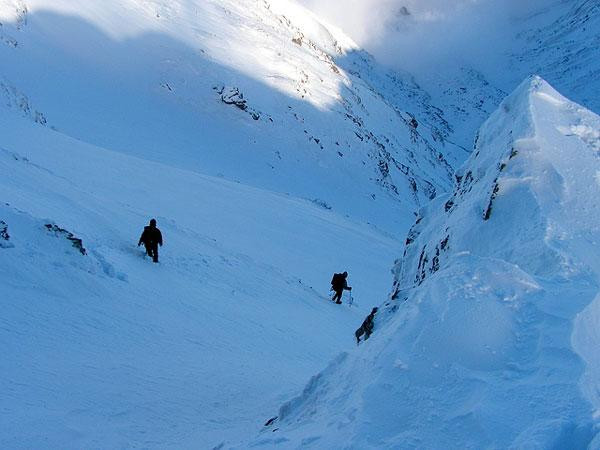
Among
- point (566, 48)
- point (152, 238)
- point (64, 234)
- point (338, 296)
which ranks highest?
point (566, 48)

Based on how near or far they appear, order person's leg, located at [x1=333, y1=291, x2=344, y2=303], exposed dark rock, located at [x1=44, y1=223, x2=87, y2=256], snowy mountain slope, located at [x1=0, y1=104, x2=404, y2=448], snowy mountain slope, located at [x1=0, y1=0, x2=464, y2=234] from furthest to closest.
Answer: snowy mountain slope, located at [x1=0, y1=0, x2=464, y2=234] → person's leg, located at [x1=333, y1=291, x2=344, y2=303] → exposed dark rock, located at [x1=44, y1=223, x2=87, y2=256] → snowy mountain slope, located at [x1=0, y1=104, x2=404, y2=448]

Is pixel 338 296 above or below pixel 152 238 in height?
above

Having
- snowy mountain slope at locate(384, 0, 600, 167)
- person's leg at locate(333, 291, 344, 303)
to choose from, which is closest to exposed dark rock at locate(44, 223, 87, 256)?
person's leg at locate(333, 291, 344, 303)

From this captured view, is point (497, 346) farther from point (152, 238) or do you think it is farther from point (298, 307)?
point (298, 307)

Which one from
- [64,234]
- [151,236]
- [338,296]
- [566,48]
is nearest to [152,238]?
[151,236]

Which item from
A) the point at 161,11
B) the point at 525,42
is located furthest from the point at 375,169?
the point at 525,42

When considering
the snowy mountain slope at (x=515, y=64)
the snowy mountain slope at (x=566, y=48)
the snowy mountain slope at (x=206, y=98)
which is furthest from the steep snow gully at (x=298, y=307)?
the snowy mountain slope at (x=566, y=48)

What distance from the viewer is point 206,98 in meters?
47.6

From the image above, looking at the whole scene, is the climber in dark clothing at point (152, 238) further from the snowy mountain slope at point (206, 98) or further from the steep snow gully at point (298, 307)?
the snowy mountain slope at point (206, 98)

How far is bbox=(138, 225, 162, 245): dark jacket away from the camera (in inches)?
498

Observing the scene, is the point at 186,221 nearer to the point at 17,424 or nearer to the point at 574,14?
the point at 17,424

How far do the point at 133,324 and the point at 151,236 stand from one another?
409cm

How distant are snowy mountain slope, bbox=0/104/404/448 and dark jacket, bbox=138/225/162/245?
0.38m

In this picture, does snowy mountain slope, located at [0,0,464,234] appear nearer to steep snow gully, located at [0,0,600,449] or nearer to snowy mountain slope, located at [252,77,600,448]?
steep snow gully, located at [0,0,600,449]
